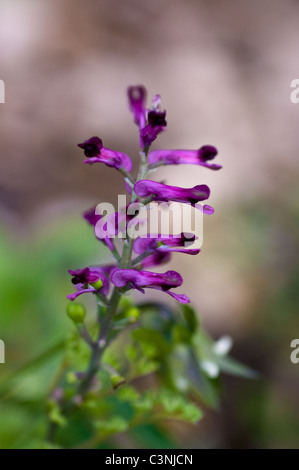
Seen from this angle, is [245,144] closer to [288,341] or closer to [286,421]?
[288,341]

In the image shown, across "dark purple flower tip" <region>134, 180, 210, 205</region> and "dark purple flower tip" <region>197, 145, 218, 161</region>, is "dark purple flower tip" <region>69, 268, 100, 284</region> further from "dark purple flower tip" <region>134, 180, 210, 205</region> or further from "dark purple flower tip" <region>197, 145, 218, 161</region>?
"dark purple flower tip" <region>197, 145, 218, 161</region>

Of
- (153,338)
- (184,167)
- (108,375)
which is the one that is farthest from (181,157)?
(184,167)

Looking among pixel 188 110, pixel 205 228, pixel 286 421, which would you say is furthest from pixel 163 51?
pixel 286 421

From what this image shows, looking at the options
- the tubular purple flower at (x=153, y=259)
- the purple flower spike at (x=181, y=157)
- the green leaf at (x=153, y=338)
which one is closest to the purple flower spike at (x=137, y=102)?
the purple flower spike at (x=181, y=157)

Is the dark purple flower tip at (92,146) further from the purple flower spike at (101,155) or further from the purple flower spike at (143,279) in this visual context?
the purple flower spike at (143,279)

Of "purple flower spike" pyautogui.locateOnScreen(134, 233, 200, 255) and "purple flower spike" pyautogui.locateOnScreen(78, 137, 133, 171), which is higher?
"purple flower spike" pyautogui.locateOnScreen(78, 137, 133, 171)

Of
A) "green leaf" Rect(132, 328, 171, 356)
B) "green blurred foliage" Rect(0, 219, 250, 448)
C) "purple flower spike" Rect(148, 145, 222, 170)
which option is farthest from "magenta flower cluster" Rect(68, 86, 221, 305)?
"green leaf" Rect(132, 328, 171, 356)

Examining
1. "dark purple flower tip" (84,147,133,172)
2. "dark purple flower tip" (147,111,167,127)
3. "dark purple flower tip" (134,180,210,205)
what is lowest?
"dark purple flower tip" (134,180,210,205)
